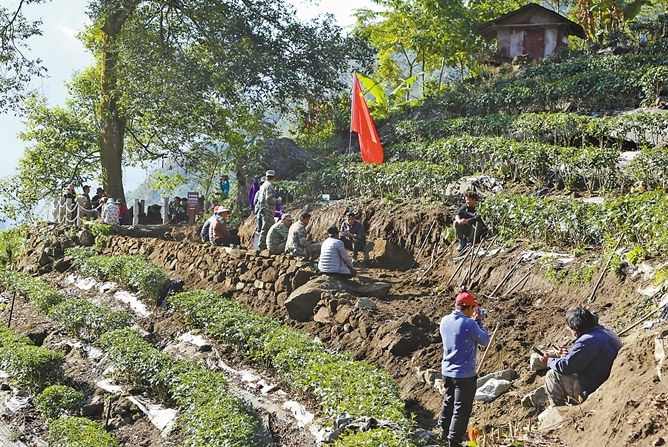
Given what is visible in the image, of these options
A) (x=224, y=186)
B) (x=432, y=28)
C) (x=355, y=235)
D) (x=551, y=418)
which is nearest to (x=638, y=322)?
(x=551, y=418)

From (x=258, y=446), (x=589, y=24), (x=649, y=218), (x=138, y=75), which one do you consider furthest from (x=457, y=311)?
(x=589, y=24)

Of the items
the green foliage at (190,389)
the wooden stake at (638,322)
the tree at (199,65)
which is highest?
the tree at (199,65)

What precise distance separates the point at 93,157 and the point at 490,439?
2990cm

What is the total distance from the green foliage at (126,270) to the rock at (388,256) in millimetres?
4377

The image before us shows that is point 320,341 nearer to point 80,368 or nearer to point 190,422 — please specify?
point 190,422

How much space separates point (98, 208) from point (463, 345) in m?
17.8

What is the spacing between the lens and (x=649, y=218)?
10.9 metres

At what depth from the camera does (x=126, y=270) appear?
17.0 m

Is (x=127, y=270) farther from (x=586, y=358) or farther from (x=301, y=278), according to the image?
(x=586, y=358)

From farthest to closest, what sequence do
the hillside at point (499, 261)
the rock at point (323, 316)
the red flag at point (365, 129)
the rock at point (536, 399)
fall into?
the red flag at point (365, 129) < the rock at point (323, 316) < the hillside at point (499, 261) < the rock at point (536, 399)

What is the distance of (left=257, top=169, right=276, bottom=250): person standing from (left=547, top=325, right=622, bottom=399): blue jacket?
957cm

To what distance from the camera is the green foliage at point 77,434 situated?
974 centimetres

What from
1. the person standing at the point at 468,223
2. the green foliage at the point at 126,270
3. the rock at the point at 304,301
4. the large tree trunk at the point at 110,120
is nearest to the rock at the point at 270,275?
the rock at the point at 304,301

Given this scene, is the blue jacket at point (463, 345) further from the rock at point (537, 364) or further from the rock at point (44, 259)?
the rock at point (44, 259)
